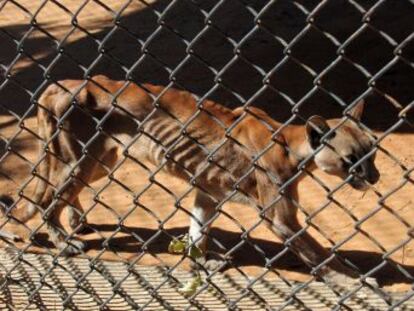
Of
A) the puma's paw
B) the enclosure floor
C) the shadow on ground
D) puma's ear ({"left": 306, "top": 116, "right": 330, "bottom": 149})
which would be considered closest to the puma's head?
puma's ear ({"left": 306, "top": 116, "right": 330, "bottom": 149})

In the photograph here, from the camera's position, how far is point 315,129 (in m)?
4.19

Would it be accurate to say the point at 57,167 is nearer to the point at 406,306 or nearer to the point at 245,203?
the point at 245,203

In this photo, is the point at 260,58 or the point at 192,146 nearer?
the point at 192,146

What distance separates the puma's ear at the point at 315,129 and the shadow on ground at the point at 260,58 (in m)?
1.91

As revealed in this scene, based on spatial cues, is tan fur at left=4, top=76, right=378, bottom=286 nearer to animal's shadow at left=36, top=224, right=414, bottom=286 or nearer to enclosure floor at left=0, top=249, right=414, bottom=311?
animal's shadow at left=36, top=224, right=414, bottom=286

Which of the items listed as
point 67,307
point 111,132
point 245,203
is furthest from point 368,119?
point 67,307

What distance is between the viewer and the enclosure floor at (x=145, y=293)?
4047 millimetres

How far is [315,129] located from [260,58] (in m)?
3.60

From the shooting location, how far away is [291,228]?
Answer: 4.68 meters

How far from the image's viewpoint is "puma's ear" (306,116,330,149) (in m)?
4.09

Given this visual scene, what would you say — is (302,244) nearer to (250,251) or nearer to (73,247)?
(250,251)

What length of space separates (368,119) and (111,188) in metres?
2.08

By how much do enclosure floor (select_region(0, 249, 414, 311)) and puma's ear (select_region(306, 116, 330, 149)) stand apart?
755 millimetres

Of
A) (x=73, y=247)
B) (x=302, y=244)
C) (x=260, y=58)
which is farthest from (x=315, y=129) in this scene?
(x=260, y=58)
